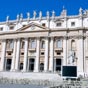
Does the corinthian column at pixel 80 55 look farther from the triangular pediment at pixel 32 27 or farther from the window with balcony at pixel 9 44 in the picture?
the window with balcony at pixel 9 44

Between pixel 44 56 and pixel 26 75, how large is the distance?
8.09 meters

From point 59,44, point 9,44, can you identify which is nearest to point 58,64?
point 59,44

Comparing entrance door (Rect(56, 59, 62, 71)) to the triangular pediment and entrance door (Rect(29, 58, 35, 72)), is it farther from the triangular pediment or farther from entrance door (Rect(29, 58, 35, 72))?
the triangular pediment

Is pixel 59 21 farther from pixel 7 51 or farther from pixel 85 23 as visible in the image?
pixel 7 51

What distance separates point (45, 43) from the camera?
37281mm

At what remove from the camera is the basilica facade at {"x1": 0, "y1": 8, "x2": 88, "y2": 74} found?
115ft

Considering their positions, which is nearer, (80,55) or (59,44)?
(80,55)

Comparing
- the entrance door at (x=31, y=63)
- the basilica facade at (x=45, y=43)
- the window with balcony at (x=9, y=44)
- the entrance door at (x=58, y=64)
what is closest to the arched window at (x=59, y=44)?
the basilica facade at (x=45, y=43)

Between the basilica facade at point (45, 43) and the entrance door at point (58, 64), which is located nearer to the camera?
the basilica facade at point (45, 43)

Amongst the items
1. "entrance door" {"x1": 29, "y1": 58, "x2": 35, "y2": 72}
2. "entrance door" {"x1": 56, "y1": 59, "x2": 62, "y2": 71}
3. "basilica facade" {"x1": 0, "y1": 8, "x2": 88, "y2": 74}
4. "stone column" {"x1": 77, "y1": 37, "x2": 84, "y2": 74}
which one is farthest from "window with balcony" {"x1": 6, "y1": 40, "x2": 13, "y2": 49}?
"stone column" {"x1": 77, "y1": 37, "x2": 84, "y2": 74}

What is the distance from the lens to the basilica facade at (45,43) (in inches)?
1383

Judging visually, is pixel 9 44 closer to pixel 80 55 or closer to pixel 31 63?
pixel 31 63

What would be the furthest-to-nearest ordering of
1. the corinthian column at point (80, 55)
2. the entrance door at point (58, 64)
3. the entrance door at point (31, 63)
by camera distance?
the entrance door at point (31, 63) < the entrance door at point (58, 64) < the corinthian column at point (80, 55)

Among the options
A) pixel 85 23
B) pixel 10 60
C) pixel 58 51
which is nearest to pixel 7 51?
pixel 10 60
